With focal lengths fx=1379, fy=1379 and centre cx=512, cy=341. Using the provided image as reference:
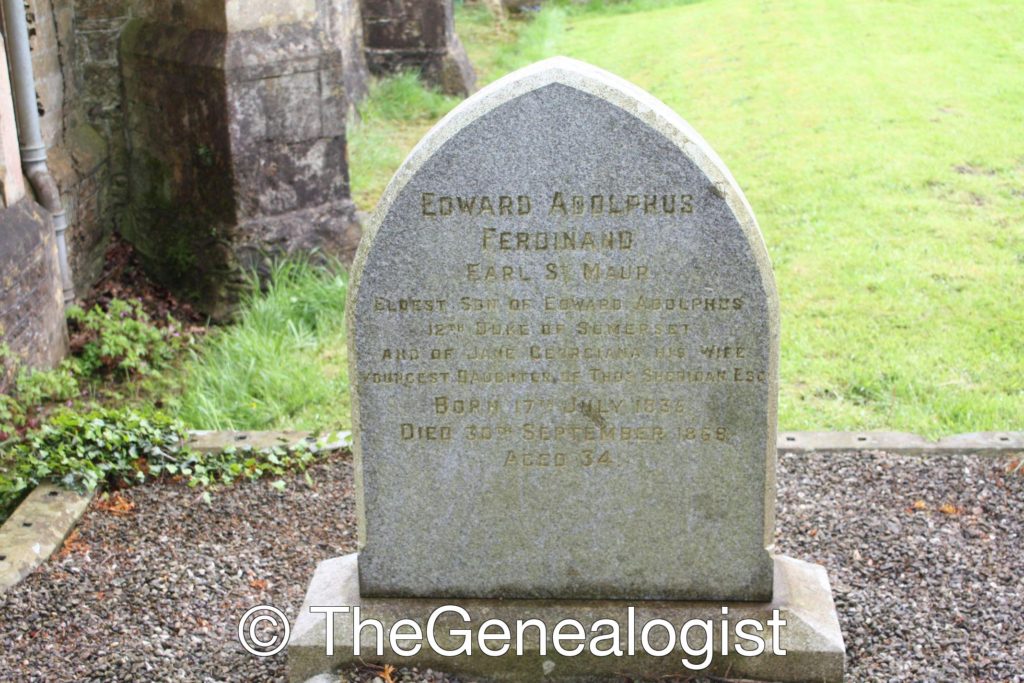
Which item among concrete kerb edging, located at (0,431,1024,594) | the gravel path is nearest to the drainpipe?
concrete kerb edging, located at (0,431,1024,594)

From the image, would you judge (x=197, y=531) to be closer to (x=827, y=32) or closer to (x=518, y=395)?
(x=518, y=395)

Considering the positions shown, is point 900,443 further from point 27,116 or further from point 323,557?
point 27,116

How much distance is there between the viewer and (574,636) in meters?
3.73

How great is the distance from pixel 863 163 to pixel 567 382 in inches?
261

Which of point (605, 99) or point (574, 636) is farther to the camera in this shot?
Answer: point (574, 636)

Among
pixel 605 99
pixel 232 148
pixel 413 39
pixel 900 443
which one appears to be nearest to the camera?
pixel 605 99

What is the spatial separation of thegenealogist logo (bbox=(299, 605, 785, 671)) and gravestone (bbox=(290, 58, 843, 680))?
0.11 ft

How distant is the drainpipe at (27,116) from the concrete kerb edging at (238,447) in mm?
1657

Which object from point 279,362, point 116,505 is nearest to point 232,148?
point 279,362

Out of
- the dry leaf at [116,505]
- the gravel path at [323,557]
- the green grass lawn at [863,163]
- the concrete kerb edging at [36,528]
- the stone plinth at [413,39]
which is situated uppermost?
the stone plinth at [413,39]

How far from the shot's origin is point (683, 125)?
3.53 metres

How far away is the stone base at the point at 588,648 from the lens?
3.68 meters

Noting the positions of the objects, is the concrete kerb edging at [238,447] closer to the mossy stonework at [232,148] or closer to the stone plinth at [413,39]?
the mossy stonework at [232,148]

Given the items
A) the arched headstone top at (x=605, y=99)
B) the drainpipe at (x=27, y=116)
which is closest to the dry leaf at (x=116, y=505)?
the drainpipe at (x=27, y=116)
